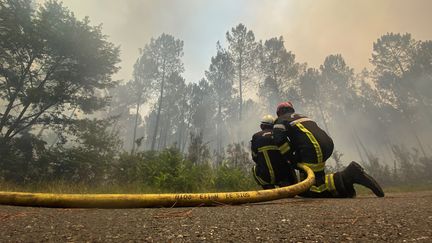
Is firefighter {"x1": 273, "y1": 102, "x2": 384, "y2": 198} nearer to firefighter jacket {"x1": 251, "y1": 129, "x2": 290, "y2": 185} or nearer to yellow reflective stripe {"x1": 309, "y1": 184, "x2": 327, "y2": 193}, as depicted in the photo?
yellow reflective stripe {"x1": 309, "y1": 184, "x2": 327, "y2": 193}

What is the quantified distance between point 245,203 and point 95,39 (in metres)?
15.5

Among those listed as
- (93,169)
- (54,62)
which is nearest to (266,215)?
(93,169)

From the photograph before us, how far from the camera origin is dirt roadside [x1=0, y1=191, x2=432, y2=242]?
60.7 inches

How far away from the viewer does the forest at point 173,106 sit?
11367 mm

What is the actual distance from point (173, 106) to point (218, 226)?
136 ft

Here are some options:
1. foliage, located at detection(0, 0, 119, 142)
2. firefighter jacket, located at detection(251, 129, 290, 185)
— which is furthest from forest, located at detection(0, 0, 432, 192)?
firefighter jacket, located at detection(251, 129, 290, 185)

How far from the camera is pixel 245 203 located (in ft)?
10.2

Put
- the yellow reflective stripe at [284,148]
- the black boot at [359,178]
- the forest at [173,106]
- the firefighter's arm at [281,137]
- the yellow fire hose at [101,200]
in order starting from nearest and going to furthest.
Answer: the yellow fire hose at [101,200] → the black boot at [359,178] → the firefighter's arm at [281,137] → the yellow reflective stripe at [284,148] → the forest at [173,106]

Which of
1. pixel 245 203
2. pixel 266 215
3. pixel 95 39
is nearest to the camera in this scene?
pixel 266 215

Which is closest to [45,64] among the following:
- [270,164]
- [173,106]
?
[270,164]

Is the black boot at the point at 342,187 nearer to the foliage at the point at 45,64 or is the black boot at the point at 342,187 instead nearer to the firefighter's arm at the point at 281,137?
the firefighter's arm at the point at 281,137

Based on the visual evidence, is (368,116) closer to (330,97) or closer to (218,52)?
(330,97)

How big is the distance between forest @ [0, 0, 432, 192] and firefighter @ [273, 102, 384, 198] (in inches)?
160

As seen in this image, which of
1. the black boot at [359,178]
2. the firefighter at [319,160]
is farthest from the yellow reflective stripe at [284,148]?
the black boot at [359,178]
